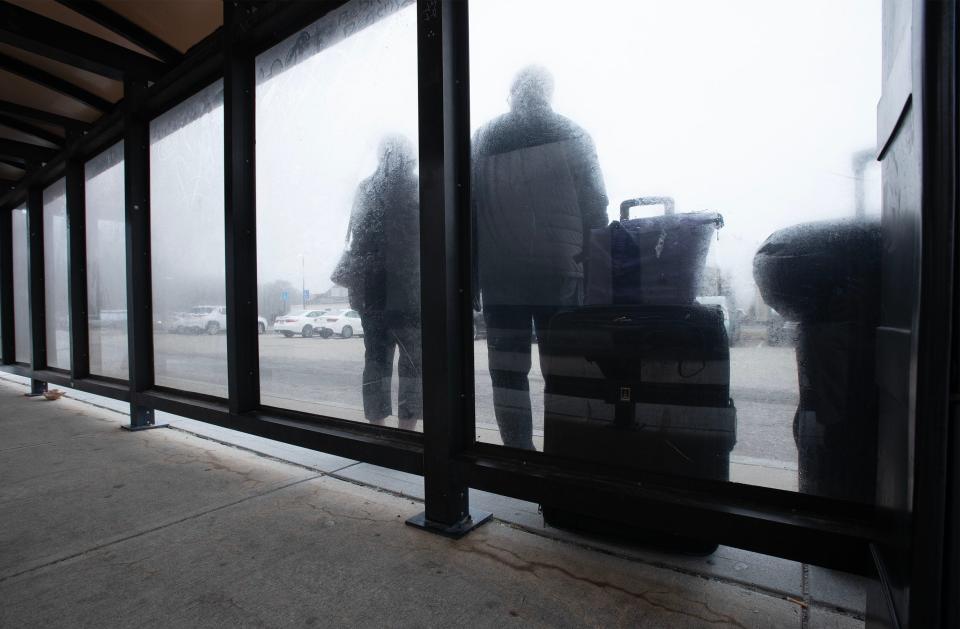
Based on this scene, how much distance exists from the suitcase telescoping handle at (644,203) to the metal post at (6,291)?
801 centimetres

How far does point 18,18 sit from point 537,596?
4.23 metres

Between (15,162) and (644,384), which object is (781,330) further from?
(15,162)

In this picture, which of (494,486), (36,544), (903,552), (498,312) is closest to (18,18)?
(36,544)

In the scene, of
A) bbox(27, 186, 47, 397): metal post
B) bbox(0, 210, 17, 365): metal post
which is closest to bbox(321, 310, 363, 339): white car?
bbox(27, 186, 47, 397): metal post

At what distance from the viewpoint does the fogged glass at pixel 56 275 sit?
17.3 feet

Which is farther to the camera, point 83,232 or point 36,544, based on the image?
point 83,232

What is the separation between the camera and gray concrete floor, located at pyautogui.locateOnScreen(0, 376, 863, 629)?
1.40 metres

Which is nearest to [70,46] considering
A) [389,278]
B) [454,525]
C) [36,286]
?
[389,278]

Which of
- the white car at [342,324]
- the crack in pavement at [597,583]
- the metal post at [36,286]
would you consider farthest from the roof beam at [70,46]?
the crack in pavement at [597,583]

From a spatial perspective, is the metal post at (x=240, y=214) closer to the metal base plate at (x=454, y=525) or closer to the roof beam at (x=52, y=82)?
the metal base plate at (x=454, y=525)

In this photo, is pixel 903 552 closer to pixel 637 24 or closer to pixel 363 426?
pixel 637 24

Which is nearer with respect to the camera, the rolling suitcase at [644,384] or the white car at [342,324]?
the rolling suitcase at [644,384]

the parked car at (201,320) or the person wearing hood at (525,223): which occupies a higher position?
the person wearing hood at (525,223)

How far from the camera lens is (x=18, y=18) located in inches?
116
